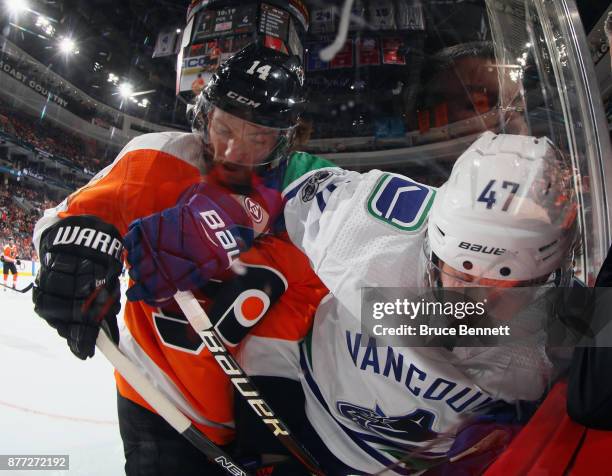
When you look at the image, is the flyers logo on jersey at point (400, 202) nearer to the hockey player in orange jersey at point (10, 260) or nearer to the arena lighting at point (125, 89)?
the arena lighting at point (125, 89)

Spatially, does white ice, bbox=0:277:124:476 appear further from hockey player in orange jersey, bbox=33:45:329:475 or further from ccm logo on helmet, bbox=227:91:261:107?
ccm logo on helmet, bbox=227:91:261:107

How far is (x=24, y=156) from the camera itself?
0.65 meters

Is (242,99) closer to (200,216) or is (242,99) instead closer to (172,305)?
(200,216)

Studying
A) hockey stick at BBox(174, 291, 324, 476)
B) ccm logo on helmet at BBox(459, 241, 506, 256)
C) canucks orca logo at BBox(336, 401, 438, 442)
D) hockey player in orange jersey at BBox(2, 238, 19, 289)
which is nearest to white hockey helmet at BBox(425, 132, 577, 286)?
ccm logo on helmet at BBox(459, 241, 506, 256)

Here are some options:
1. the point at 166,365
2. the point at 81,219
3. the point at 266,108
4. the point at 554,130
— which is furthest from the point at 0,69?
the point at 554,130

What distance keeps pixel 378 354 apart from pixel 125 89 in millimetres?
525

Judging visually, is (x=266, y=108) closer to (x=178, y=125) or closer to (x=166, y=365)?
(x=178, y=125)

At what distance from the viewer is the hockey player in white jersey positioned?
1.45 ft

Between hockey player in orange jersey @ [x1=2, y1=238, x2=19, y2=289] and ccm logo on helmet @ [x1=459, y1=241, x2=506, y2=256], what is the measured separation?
643 mm

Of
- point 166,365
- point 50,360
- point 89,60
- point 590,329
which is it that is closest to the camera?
point 590,329

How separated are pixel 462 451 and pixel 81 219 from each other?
60cm

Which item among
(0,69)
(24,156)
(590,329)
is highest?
(0,69)

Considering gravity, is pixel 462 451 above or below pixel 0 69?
below

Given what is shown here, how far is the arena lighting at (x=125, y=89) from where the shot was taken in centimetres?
63
